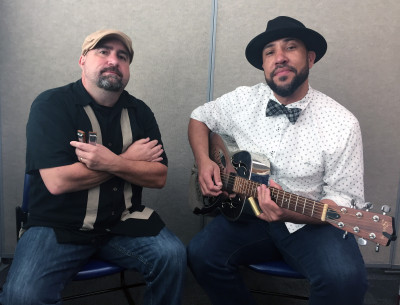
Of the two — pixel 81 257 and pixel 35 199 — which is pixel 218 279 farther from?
pixel 35 199

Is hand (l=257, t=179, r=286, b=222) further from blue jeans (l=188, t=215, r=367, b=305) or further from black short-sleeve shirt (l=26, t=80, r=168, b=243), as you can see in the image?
black short-sleeve shirt (l=26, t=80, r=168, b=243)

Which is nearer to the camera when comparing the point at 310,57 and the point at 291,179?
the point at 291,179

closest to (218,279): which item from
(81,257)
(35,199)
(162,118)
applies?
(81,257)

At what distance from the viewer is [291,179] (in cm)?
201

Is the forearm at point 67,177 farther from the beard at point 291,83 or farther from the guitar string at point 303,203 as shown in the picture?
the beard at point 291,83

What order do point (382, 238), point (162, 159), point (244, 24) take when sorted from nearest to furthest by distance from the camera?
point (382, 238), point (162, 159), point (244, 24)

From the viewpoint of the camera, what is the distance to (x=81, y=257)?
175 centimetres

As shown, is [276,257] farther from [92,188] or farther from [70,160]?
[70,160]

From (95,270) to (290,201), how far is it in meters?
0.95

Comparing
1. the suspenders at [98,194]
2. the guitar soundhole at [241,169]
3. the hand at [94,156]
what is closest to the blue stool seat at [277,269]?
the guitar soundhole at [241,169]

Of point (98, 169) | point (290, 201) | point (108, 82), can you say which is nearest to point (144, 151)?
point (98, 169)

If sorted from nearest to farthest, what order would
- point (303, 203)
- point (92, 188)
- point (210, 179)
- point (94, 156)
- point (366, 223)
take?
point (366, 223) → point (303, 203) → point (94, 156) → point (92, 188) → point (210, 179)

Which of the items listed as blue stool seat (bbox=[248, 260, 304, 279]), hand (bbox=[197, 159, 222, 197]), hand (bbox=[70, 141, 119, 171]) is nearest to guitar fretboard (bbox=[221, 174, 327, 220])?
hand (bbox=[197, 159, 222, 197])

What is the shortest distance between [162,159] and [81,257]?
64cm
